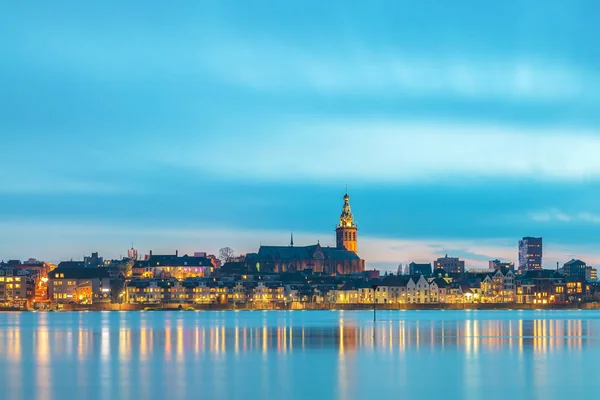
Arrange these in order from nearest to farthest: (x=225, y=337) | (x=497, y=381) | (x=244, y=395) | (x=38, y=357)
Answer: (x=244, y=395) < (x=497, y=381) < (x=38, y=357) < (x=225, y=337)

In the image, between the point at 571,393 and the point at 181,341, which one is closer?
the point at 571,393

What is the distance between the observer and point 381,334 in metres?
91.1

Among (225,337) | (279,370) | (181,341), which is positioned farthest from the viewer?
(225,337)

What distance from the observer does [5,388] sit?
46.7 metres

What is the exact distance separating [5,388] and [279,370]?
1377cm

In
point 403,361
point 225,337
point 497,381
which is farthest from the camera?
point 225,337

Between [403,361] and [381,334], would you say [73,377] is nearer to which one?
[403,361]

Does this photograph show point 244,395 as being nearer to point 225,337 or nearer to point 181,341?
point 181,341

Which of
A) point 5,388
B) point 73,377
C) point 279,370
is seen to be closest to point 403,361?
point 279,370

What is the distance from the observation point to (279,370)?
178 feet

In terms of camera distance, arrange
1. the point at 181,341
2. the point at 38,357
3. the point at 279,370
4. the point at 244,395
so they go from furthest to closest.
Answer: the point at 181,341
the point at 38,357
the point at 279,370
the point at 244,395

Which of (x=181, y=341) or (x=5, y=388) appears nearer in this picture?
(x=5, y=388)

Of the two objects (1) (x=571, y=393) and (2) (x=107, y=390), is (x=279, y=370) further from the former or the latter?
(1) (x=571, y=393)

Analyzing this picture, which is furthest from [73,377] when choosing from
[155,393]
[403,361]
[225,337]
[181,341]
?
[225,337]
